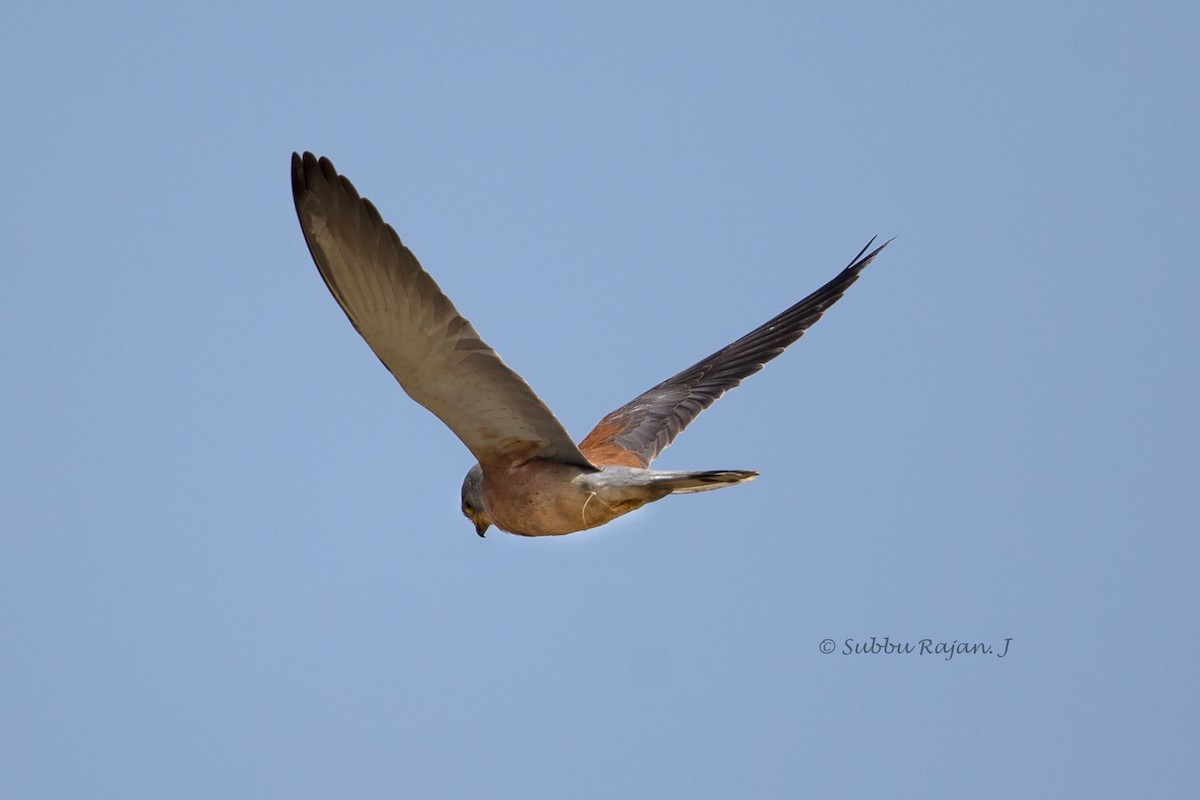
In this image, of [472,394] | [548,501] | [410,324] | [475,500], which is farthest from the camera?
[475,500]

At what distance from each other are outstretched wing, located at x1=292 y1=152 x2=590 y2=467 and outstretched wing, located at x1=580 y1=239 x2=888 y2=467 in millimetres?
2032

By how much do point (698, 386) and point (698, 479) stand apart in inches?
147

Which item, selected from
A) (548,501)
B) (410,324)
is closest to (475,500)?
(548,501)

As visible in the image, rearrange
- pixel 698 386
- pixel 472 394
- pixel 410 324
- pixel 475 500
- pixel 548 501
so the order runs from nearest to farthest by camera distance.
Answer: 1. pixel 410 324
2. pixel 472 394
3. pixel 548 501
4. pixel 475 500
5. pixel 698 386

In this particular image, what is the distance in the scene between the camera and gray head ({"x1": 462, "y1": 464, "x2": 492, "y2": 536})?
872 centimetres

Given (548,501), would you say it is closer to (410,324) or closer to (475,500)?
(475,500)

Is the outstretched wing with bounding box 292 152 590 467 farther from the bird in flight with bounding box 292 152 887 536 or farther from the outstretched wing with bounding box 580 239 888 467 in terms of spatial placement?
the outstretched wing with bounding box 580 239 888 467

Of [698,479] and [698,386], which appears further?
[698,386]

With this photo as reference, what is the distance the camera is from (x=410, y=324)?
7.14 meters

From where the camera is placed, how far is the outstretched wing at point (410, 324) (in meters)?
6.71

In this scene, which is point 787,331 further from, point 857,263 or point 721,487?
point 721,487

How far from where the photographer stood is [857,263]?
11.5 m

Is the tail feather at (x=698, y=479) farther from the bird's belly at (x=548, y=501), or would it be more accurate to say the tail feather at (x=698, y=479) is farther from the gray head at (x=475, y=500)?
the gray head at (x=475, y=500)

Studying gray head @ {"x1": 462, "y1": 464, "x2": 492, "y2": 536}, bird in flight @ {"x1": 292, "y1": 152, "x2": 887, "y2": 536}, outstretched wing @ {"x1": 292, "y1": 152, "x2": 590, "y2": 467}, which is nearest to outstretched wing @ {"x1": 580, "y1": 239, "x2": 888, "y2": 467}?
bird in flight @ {"x1": 292, "y1": 152, "x2": 887, "y2": 536}
